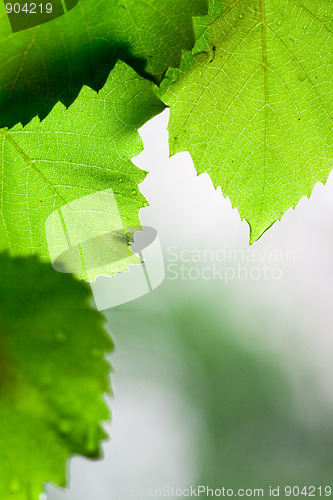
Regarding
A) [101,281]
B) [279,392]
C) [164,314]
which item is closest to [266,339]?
[279,392]

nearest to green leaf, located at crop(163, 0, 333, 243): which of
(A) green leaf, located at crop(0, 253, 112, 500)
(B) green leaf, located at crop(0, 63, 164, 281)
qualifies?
(B) green leaf, located at crop(0, 63, 164, 281)

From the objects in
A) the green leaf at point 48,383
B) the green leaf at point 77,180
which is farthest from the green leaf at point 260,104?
the green leaf at point 48,383

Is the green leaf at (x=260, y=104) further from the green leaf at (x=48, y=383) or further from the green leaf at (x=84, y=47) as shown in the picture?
the green leaf at (x=48, y=383)

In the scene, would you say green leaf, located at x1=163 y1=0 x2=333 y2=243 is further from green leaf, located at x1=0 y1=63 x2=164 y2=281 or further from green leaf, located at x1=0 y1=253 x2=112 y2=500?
green leaf, located at x1=0 y1=253 x2=112 y2=500

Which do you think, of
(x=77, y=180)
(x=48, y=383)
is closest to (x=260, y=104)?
(x=77, y=180)

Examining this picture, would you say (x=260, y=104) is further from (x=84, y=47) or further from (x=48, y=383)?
(x=48, y=383)

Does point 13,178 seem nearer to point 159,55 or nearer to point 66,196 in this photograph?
point 66,196
